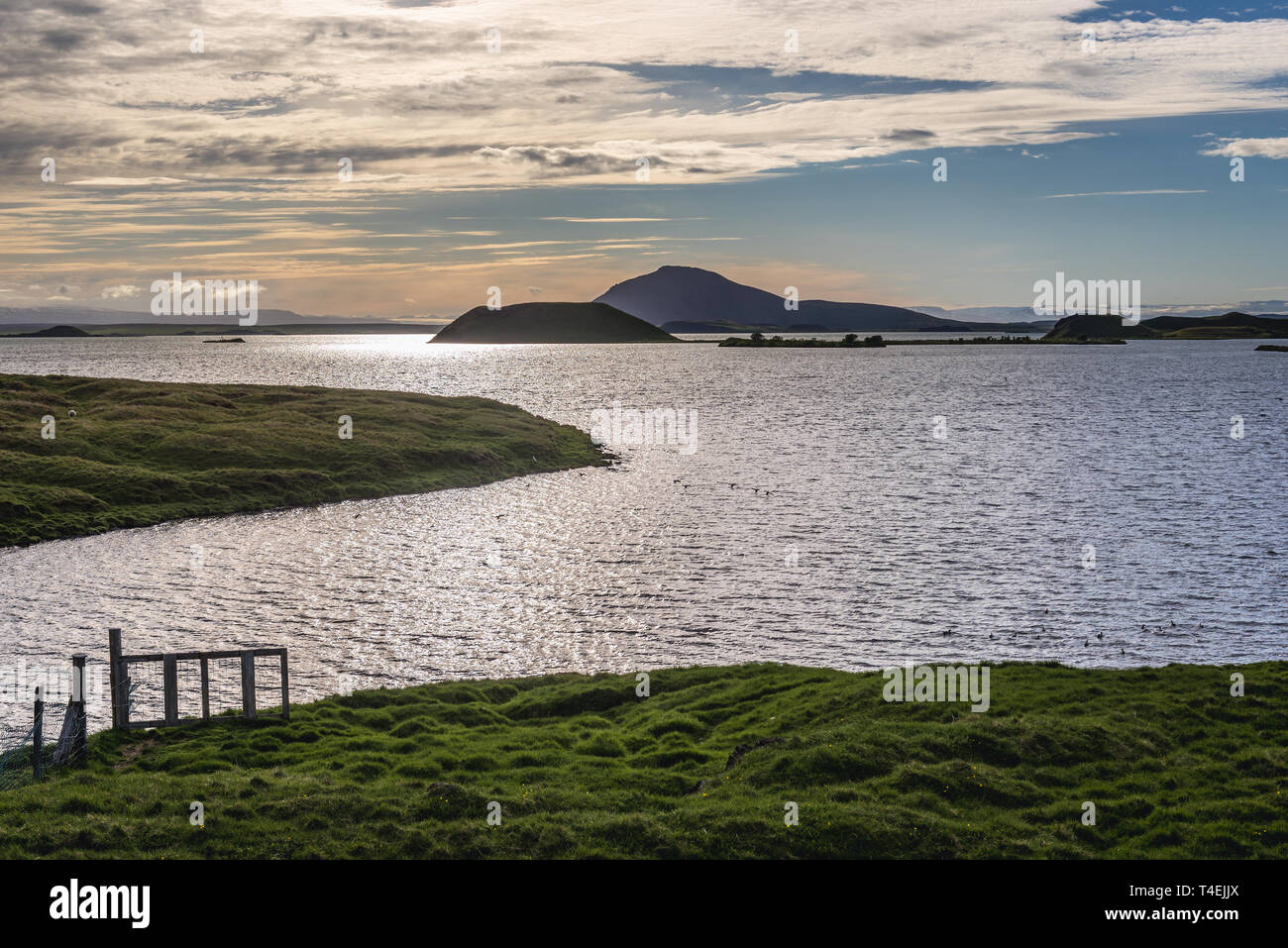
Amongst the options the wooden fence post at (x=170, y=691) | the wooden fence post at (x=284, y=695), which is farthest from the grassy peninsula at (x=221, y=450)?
the wooden fence post at (x=284, y=695)

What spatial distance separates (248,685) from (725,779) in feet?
48.5

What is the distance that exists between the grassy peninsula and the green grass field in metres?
48.9

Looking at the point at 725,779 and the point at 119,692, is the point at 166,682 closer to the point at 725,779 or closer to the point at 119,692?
the point at 119,692

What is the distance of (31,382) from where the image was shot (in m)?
128

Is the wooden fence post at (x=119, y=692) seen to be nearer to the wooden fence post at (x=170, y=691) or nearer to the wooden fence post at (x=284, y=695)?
the wooden fence post at (x=170, y=691)

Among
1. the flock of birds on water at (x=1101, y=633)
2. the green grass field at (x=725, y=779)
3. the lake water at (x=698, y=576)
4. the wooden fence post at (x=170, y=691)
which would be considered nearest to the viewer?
the green grass field at (x=725, y=779)

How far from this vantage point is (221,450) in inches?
3681

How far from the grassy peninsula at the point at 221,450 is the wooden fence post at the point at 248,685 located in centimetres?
4509

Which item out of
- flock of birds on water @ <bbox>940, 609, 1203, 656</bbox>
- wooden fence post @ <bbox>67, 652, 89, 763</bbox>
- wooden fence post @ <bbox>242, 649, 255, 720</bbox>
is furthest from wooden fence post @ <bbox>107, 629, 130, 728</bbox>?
flock of birds on water @ <bbox>940, 609, 1203, 656</bbox>

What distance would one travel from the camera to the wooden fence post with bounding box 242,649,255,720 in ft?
95.4

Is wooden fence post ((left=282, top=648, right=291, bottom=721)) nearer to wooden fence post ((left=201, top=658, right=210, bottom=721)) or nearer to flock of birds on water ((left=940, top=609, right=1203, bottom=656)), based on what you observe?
wooden fence post ((left=201, top=658, right=210, bottom=721))

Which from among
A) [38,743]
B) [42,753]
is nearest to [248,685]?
[42,753]

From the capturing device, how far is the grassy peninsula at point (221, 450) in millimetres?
75438
